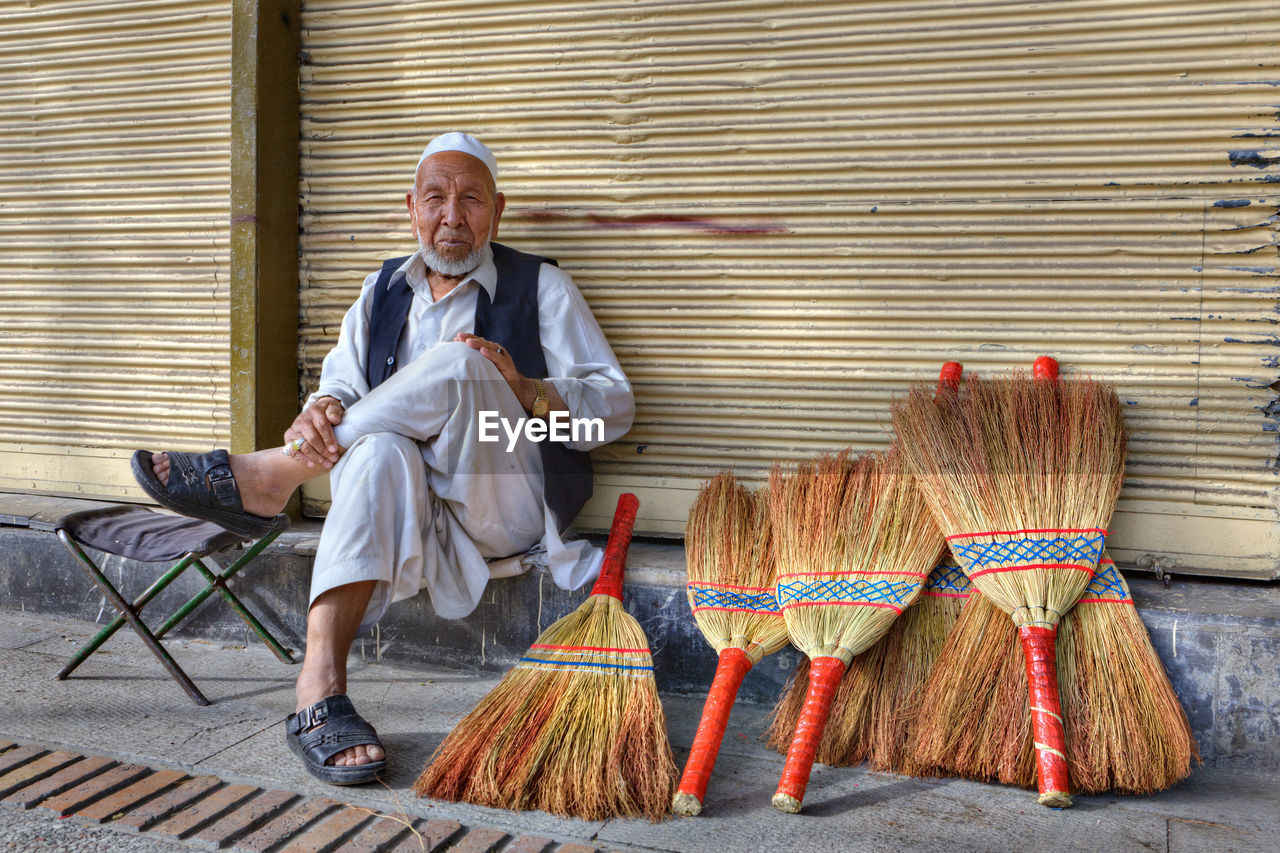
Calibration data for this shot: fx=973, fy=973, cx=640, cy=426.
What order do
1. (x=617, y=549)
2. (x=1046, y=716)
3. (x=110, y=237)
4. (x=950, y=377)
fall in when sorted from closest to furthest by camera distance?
(x=1046, y=716) < (x=950, y=377) < (x=617, y=549) < (x=110, y=237)

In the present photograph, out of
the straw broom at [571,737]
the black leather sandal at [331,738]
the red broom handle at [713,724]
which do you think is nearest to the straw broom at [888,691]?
the red broom handle at [713,724]

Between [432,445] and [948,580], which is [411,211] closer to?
[432,445]

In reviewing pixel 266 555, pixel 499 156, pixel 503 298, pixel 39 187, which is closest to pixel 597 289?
pixel 503 298

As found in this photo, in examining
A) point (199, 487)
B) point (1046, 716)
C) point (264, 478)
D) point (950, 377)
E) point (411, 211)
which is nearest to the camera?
point (1046, 716)

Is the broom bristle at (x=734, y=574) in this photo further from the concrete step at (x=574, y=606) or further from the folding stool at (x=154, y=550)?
the folding stool at (x=154, y=550)

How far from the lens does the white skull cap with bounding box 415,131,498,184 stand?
330 centimetres

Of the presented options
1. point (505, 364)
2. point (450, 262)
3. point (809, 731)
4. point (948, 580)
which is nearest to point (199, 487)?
point (505, 364)

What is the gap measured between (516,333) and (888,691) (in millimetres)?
1604

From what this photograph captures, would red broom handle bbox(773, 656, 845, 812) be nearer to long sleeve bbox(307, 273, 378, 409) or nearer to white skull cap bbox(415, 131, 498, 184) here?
long sleeve bbox(307, 273, 378, 409)

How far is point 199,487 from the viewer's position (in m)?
2.74

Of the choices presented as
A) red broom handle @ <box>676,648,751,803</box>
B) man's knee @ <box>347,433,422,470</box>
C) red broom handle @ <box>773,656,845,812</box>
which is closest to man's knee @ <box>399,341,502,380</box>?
man's knee @ <box>347,433,422,470</box>

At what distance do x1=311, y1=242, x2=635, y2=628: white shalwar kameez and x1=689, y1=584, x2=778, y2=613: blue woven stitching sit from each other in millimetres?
439

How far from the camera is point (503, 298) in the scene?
3258 mm

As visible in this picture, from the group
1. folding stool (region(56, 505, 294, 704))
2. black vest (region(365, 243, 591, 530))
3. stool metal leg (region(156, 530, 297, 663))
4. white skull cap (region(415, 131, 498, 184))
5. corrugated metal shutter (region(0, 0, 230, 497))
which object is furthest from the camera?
corrugated metal shutter (region(0, 0, 230, 497))
